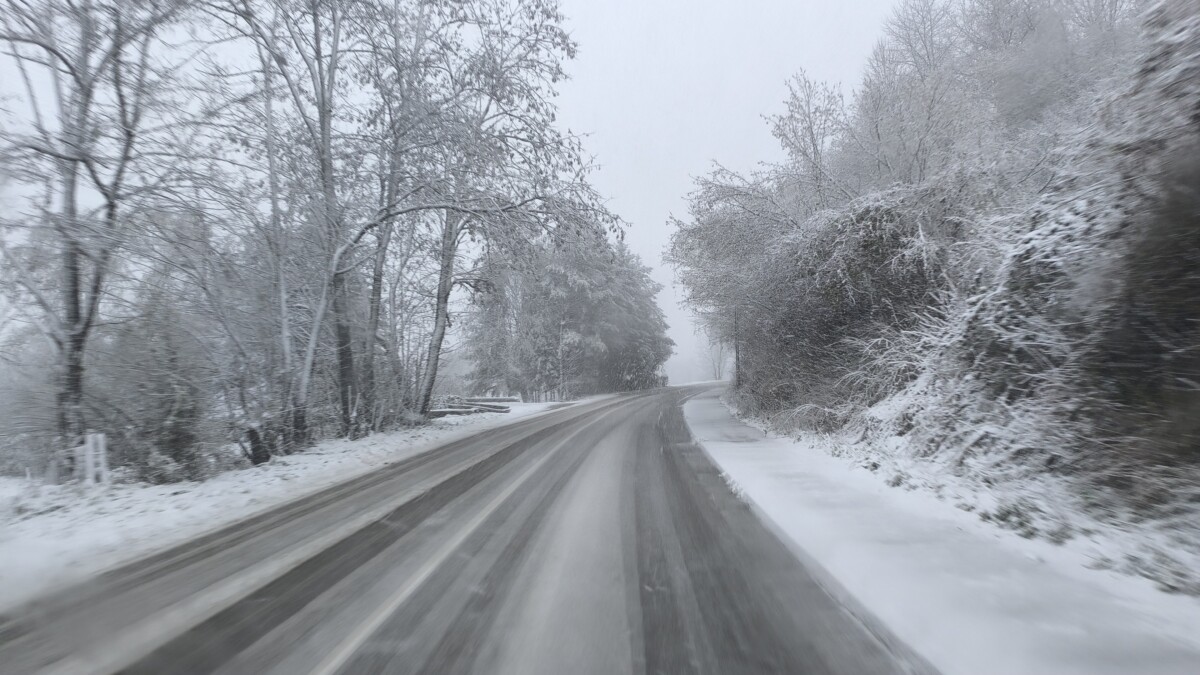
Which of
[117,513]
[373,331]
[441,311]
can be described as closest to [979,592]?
[117,513]

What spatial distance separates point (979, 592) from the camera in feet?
12.3

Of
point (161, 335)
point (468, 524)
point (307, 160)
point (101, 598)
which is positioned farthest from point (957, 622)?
point (307, 160)

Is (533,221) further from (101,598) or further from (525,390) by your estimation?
(525,390)

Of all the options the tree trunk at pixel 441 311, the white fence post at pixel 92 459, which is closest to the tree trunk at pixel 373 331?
the tree trunk at pixel 441 311

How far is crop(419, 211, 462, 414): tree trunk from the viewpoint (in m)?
17.6

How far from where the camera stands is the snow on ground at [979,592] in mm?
2908

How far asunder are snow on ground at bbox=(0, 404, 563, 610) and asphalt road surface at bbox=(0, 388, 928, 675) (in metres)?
0.44

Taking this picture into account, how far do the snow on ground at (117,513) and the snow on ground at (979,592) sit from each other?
6029mm

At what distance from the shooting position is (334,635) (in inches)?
136

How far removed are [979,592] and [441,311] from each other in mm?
16211

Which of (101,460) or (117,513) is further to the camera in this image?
(101,460)

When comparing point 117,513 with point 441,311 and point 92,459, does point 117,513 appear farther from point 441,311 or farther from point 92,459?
point 441,311

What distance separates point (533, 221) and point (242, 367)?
22.3ft

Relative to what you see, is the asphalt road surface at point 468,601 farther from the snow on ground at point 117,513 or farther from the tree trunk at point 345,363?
the tree trunk at point 345,363
